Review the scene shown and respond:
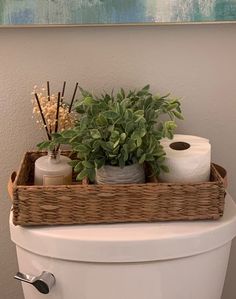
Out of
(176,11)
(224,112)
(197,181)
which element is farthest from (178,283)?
(176,11)

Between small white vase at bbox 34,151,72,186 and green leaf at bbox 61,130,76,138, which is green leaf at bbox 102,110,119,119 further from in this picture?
small white vase at bbox 34,151,72,186

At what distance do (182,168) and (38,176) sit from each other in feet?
1.03

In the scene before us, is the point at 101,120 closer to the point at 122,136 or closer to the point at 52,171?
the point at 122,136

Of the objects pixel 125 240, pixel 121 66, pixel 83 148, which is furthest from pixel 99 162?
pixel 121 66

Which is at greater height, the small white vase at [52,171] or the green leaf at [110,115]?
the green leaf at [110,115]

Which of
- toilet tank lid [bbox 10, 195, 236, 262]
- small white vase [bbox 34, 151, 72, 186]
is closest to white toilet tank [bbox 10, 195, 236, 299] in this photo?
toilet tank lid [bbox 10, 195, 236, 262]

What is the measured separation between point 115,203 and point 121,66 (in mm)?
382

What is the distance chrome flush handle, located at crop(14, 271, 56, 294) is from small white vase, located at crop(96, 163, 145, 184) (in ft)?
0.70

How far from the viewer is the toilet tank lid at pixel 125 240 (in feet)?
3.23

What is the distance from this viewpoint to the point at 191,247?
3.29 feet

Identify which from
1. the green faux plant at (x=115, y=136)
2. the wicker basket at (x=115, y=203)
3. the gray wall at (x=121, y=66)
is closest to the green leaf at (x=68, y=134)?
the green faux plant at (x=115, y=136)

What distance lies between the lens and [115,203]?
1.01m

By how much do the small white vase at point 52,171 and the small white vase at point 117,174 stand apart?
90 millimetres

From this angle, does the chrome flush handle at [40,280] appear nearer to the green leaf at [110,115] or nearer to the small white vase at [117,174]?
the small white vase at [117,174]
